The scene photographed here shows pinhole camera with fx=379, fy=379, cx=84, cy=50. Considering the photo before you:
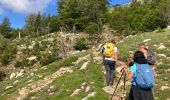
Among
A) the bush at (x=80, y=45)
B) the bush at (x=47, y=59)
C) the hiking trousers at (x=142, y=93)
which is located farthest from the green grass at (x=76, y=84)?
the bush at (x=80, y=45)

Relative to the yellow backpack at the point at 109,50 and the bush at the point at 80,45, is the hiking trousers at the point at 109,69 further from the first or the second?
the bush at the point at 80,45

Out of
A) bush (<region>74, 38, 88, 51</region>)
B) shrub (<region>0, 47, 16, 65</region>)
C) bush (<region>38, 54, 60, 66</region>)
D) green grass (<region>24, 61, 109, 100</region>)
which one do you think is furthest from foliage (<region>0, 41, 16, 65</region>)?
green grass (<region>24, 61, 109, 100</region>)

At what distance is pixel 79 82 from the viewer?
19797mm

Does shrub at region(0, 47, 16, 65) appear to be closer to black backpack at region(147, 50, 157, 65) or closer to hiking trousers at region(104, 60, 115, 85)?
hiking trousers at region(104, 60, 115, 85)

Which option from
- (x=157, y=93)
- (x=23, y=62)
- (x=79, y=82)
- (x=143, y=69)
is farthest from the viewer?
(x=23, y=62)

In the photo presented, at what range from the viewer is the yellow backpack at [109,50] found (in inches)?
701

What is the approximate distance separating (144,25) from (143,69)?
5028 centimetres

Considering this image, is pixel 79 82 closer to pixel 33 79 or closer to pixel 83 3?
pixel 33 79

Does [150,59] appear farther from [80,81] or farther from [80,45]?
[80,45]

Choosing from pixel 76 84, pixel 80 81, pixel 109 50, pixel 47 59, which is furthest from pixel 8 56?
pixel 109 50

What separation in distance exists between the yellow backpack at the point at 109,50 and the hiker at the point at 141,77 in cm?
527

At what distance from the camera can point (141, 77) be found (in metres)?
12.0

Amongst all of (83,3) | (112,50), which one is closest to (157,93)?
(112,50)

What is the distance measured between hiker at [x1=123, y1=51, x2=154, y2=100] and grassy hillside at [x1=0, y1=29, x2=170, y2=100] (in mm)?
4193
